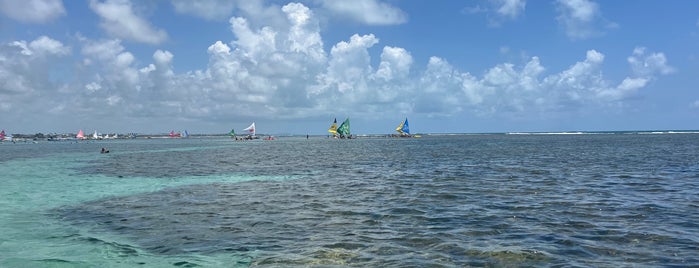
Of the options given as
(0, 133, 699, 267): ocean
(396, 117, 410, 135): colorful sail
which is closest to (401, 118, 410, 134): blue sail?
(396, 117, 410, 135): colorful sail

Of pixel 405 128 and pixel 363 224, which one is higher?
pixel 405 128

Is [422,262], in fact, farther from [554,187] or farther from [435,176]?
[435,176]

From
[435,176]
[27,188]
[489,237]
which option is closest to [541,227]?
[489,237]

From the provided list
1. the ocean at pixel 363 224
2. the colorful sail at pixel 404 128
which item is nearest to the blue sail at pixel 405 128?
the colorful sail at pixel 404 128

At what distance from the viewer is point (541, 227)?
16953mm

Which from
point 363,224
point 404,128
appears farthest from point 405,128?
point 363,224

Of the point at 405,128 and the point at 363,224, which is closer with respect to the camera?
the point at 363,224

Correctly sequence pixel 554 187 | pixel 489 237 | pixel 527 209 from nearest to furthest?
pixel 489 237 → pixel 527 209 → pixel 554 187

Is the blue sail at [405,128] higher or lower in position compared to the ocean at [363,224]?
higher

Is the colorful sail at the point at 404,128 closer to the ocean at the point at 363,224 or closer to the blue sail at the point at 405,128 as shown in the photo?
the blue sail at the point at 405,128

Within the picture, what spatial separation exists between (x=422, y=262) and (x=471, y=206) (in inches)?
393

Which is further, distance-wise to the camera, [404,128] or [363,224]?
[404,128]

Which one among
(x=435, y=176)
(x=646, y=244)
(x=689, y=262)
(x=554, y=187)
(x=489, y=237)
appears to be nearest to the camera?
(x=689, y=262)

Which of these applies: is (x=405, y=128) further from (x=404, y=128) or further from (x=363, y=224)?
(x=363, y=224)
